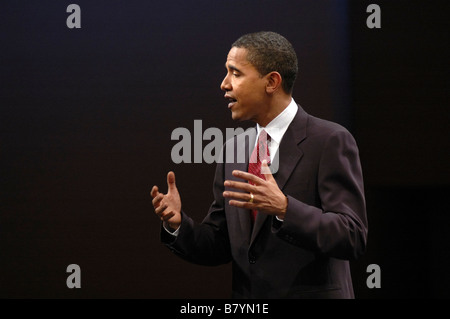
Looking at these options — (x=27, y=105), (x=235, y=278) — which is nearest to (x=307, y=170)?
(x=235, y=278)

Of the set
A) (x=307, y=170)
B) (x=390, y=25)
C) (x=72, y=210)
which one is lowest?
(x=72, y=210)

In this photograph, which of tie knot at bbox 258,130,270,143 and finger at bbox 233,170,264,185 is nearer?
finger at bbox 233,170,264,185

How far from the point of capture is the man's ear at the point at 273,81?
174 cm

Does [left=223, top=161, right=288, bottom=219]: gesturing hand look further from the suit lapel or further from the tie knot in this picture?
the tie knot

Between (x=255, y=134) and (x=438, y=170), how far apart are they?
1207 mm

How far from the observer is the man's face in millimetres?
1739

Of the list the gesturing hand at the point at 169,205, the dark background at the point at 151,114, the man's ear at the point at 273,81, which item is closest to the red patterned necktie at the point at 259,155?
the man's ear at the point at 273,81

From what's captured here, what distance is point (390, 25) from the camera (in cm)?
267

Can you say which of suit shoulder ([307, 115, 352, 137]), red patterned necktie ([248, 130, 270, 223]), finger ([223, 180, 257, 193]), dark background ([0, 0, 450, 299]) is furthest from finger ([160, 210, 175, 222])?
dark background ([0, 0, 450, 299])

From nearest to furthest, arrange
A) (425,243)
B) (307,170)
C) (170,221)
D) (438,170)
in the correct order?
(307,170) < (170,221) < (438,170) < (425,243)

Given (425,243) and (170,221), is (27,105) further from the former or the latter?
(425,243)

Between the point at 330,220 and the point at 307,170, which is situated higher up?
the point at 307,170

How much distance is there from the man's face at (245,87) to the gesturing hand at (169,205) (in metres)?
0.32

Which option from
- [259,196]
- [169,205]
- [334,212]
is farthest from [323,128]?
[169,205]
